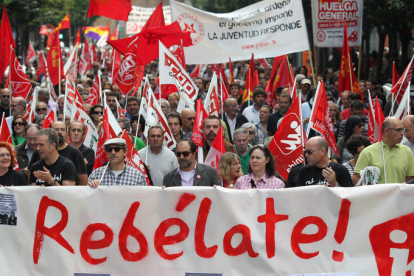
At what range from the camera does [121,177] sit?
6.90 metres

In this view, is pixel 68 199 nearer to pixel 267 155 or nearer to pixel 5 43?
pixel 267 155

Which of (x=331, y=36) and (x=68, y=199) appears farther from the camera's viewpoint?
(x=331, y=36)

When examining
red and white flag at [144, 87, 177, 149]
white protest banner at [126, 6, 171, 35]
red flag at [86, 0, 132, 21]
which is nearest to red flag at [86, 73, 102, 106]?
red flag at [86, 0, 132, 21]

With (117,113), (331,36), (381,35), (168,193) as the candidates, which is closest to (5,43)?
(117,113)

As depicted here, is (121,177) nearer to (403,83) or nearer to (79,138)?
(79,138)

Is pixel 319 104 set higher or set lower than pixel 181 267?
higher

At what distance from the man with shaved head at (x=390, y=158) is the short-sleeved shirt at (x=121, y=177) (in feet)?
6.73

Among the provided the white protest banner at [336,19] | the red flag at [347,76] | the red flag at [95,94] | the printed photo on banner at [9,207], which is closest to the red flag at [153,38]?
the red flag at [95,94]

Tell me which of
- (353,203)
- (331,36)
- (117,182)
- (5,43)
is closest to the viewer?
(353,203)

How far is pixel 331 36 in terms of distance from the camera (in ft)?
50.0

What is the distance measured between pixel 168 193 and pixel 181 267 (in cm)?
58

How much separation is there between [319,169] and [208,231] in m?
1.34

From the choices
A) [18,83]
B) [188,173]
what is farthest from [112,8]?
[188,173]

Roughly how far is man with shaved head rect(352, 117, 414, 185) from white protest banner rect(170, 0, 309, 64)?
6.66 metres
